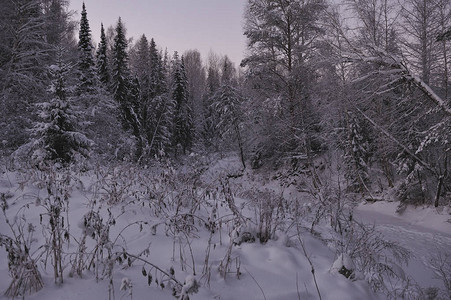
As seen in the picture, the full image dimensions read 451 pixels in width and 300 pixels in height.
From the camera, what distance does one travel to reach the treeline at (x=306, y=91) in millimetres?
7328

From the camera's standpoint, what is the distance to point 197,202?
10.5ft

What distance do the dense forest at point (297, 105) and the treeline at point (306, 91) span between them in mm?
58

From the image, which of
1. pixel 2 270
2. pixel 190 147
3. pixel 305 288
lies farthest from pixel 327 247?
pixel 190 147

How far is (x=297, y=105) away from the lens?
1328 centimetres

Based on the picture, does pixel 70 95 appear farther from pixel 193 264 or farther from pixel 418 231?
pixel 418 231

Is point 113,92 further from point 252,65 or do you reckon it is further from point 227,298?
point 227,298

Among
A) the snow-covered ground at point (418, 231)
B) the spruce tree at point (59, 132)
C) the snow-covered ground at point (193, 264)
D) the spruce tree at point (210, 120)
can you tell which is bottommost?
the snow-covered ground at point (418, 231)

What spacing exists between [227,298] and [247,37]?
1446 centimetres

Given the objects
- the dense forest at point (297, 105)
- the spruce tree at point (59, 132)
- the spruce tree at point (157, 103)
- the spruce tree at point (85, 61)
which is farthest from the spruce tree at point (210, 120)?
the spruce tree at point (59, 132)

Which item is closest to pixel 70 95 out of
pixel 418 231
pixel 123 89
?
pixel 123 89

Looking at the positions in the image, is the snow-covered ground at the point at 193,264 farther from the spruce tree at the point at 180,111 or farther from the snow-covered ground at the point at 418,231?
the spruce tree at the point at 180,111

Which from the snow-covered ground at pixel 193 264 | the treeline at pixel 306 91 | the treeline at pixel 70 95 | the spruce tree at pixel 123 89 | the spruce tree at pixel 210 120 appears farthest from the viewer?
the spruce tree at pixel 210 120

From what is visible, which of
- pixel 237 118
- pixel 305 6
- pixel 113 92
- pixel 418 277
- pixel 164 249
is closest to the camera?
pixel 164 249

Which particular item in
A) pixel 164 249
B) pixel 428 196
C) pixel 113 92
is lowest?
pixel 428 196
